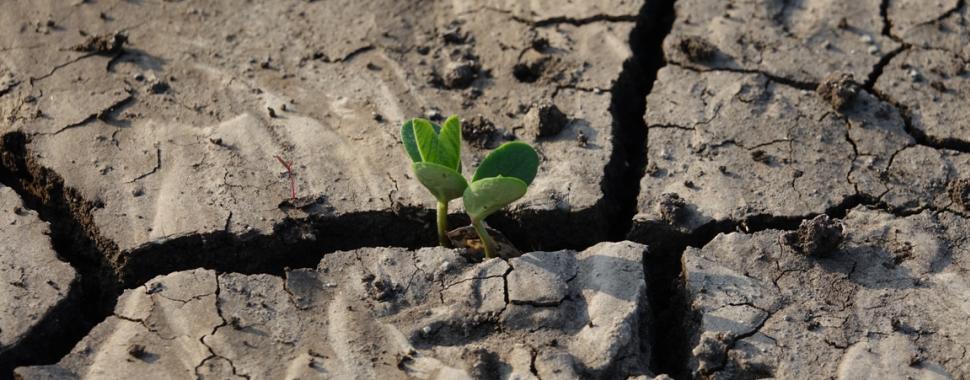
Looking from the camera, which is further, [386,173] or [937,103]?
[937,103]

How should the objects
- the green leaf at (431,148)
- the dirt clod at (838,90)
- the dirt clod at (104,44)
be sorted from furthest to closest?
the dirt clod at (104,44), the dirt clod at (838,90), the green leaf at (431,148)

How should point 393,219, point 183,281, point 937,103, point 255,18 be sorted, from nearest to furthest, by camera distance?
point 183,281 < point 393,219 < point 937,103 < point 255,18

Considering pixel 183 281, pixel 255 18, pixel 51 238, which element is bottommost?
pixel 183 281

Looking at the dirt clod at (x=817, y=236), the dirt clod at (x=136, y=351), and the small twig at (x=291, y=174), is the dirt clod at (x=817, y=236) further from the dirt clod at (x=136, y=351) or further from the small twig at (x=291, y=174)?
the dirt clod at (x=136, y=351)

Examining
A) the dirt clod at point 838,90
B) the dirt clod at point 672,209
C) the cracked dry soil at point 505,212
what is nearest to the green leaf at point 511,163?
the cracked dry soil at point 505,212

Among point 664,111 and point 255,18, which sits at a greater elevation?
point 255,18

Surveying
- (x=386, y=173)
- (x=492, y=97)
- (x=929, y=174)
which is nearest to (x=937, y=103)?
(x=929, y=174)

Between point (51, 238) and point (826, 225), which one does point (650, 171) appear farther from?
point (51, 238)
